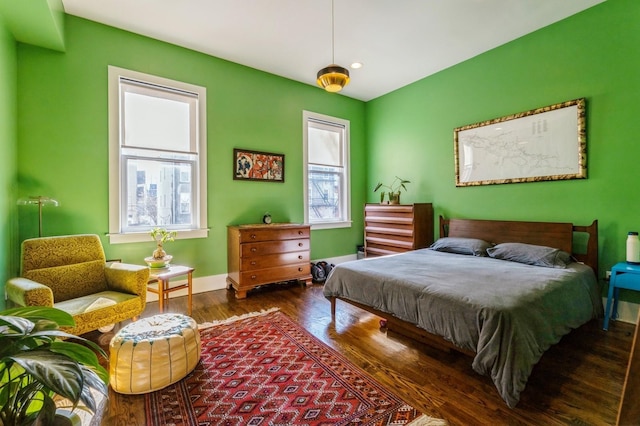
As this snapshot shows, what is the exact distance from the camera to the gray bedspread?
1.69 m

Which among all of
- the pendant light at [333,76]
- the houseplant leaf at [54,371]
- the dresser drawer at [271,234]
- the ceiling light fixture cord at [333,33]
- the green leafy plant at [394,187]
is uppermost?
the ceiling light fixture cord at [333,33]

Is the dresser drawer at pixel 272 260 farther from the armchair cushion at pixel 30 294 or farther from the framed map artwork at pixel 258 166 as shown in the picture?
the armchair cushion at pixel 30 294

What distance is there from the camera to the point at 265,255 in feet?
12.5

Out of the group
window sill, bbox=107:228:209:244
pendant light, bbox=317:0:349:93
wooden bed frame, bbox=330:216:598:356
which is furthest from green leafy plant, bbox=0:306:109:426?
window sill, bbox=107:228:209:244

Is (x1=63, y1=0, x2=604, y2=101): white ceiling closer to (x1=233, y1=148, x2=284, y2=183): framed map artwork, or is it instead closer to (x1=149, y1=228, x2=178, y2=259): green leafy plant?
(x1=233, y1=148, x2=284, y2=183): framed map artwork

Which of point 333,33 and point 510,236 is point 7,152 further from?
point 510,236

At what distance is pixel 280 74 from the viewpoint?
14.4 ft

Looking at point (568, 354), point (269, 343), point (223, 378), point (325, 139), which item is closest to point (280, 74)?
point (325, 139)

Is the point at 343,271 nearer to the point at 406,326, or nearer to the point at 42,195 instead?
the point at 406,326

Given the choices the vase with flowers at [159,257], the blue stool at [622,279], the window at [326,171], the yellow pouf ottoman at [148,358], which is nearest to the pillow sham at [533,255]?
the blue stool at [622,279]

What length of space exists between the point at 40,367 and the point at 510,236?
4.10 metres

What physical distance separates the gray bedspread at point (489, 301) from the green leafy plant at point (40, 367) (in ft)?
6.17

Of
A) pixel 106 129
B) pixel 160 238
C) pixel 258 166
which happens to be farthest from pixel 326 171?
pixel 106 129

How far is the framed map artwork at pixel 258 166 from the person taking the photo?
4.07 meters
